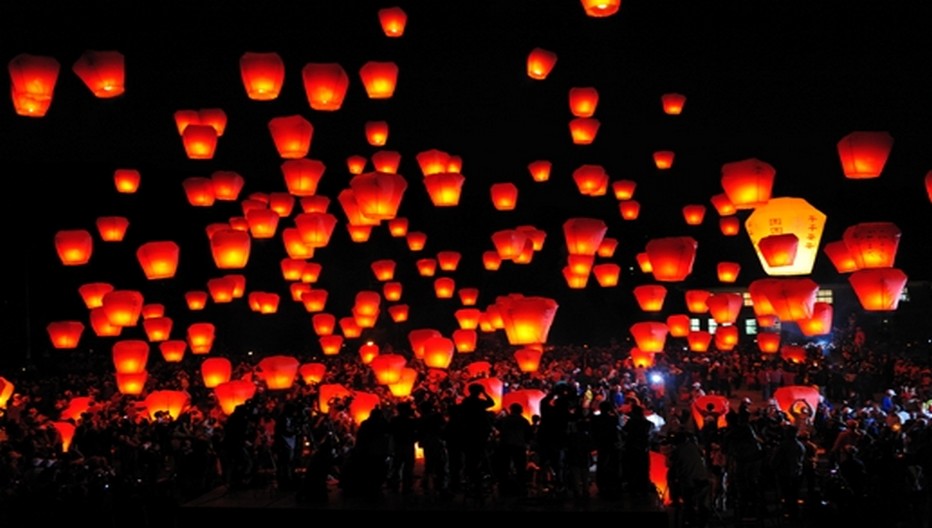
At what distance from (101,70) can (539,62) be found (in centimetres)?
867

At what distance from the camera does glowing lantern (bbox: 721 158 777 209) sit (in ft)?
57.8

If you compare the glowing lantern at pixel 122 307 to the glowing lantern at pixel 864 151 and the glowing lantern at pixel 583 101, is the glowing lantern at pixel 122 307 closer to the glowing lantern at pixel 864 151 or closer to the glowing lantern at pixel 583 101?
the glowing lantern at pixel 583 101

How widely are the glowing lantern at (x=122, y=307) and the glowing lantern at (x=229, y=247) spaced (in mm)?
1984

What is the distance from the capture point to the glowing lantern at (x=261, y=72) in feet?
50.9

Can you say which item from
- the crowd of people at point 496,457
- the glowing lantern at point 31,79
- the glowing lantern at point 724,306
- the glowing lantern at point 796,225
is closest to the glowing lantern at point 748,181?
the glowing lantern at point 796,225

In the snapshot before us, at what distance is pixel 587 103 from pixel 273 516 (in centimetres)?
1334

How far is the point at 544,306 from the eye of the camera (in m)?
17.7

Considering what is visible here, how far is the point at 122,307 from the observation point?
19.9 m

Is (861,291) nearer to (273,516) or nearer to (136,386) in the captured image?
(273,516)

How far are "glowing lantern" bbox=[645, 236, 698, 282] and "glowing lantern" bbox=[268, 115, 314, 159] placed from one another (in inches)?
258

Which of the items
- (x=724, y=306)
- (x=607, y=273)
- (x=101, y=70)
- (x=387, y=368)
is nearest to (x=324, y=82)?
(x=101, y=70)

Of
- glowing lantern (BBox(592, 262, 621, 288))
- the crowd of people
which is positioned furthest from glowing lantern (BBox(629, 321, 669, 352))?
the crowd of people

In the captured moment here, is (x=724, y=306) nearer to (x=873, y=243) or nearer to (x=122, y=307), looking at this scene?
(x=873, y=243)

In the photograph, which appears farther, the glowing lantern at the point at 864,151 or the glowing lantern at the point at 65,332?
the glowing lantern at the point at 65,332
